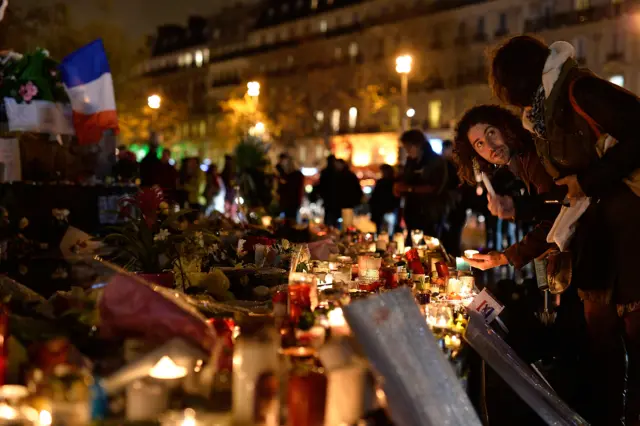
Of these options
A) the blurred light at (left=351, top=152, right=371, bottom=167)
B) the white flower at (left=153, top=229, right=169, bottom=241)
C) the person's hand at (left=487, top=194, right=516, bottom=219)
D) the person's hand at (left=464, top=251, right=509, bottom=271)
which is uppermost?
the blurred light at (left=351, top=152, right=371, bottom=167)

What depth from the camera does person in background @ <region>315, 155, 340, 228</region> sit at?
1298cm

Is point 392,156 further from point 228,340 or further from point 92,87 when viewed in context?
point 228,340

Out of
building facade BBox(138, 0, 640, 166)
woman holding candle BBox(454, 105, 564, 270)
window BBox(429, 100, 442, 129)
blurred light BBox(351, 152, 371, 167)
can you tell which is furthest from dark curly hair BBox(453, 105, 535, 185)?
blurred light BBox(351, 152, 371, 167)

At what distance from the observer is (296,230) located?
7.94 meters

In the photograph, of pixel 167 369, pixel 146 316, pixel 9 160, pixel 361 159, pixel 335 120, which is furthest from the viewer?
pixel 335 120

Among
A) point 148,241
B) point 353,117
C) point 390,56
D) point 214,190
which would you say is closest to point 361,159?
point 353,117

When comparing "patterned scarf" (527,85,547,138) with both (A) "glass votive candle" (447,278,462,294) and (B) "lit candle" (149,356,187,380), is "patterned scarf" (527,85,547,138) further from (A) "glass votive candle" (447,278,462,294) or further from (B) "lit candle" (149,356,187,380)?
(B) "lit candle" (149,356,187,380)

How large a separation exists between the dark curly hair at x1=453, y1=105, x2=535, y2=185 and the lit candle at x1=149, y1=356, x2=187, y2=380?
7.56 feet

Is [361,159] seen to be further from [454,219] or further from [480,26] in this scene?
[454,219]

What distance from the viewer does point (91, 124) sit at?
10.2 m

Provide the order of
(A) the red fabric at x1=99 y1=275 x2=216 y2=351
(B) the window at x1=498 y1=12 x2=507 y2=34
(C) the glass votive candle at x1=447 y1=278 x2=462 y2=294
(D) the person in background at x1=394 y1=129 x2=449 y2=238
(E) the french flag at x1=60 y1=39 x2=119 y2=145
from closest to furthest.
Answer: (A) the red fabric at x1=99 y1=275 x2=216 y2=351
(C) the glass votive candle at x1=447 y1=278 x2=462 y2=294
(D) the person in background at x1=394 y1=129 x2=449 y2=238
(E) the french flag at x1=60 y1=39 x2=119 y2=145
(B) the window at x1=498 y1=12 x2=507 y2=34

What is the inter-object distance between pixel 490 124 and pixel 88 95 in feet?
24.3

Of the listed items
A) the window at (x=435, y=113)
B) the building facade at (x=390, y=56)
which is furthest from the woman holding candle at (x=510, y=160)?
the window at (x=435, y=113)

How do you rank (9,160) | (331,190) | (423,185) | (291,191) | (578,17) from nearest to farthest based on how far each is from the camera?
(423,185)
(9,160)
(331,190)
(291,191)
(578,17)
